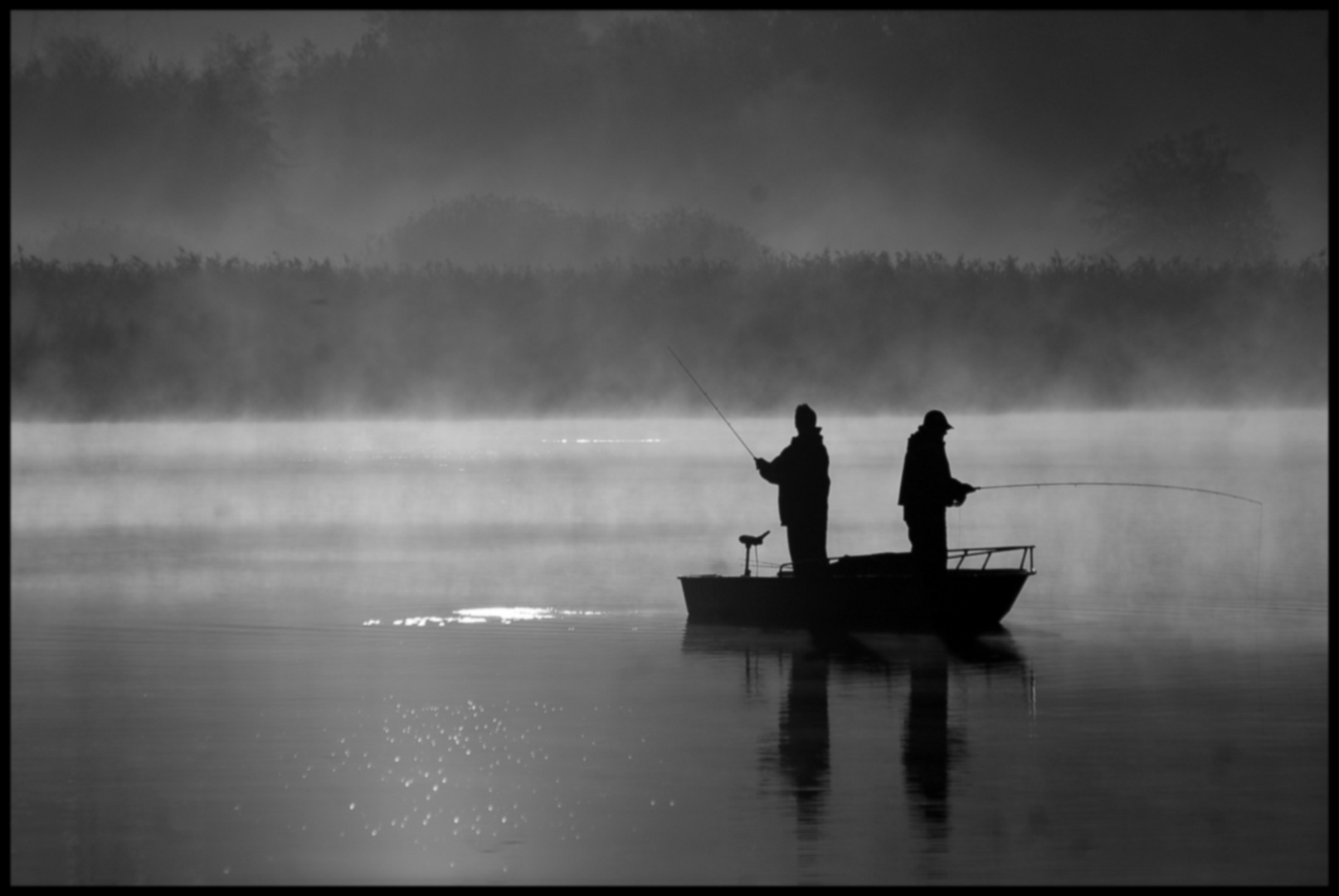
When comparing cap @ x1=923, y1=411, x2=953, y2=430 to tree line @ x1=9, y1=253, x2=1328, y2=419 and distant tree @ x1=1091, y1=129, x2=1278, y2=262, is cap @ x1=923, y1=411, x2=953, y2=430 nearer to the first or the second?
tree line @ x1=9, y1=253, x2=1328, y2=419

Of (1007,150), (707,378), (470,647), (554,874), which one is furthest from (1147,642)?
(1007,150)

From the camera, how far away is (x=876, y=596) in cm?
1455

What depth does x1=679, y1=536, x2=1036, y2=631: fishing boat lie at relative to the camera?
47.4 feet

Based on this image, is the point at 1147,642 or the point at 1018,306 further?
the point at 1018,306

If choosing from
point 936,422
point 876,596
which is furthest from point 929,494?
point 876,596

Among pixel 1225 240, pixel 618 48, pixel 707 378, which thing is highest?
pixel 618 48

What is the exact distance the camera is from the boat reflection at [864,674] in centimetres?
923

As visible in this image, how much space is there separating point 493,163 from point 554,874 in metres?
74.6

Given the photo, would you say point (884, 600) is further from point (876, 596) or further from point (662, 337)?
point (662, 337)

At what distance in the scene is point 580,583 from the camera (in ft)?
64.2

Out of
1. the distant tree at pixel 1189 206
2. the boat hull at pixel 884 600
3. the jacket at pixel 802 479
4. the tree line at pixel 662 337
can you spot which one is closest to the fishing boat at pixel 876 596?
the boat hull at pixel 884 600

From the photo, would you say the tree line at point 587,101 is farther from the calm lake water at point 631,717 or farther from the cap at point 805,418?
the cap at point 805,418

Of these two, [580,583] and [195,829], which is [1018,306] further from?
[195,829]

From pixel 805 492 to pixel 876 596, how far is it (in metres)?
0.91
